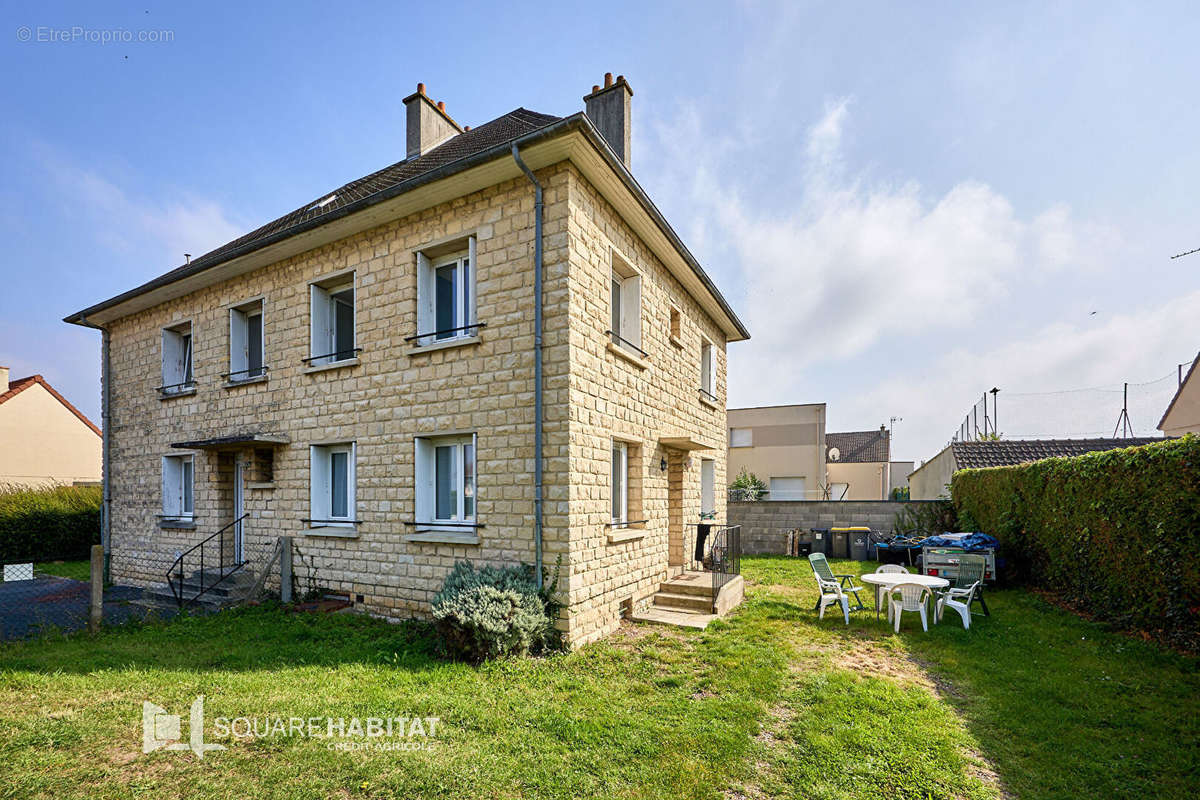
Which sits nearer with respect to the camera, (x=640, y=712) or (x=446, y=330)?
(x=640, y=712)

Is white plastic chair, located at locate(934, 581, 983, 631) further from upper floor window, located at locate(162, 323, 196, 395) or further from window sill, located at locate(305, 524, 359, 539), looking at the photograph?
upper floor window, located at locate(162, 323, 196, 395)

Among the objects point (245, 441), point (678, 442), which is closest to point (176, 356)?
point (245, 441)

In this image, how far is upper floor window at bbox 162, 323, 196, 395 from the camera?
11.1 m

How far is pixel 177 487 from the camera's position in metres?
11.1

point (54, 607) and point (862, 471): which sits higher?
point (862, 471)

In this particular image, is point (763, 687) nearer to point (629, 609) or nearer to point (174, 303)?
point (629, 609)

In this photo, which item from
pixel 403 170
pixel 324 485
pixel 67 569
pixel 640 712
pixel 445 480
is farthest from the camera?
pixel 67 569

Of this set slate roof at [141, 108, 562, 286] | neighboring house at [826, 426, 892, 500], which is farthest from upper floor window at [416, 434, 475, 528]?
neighboring house at [826, 426, 892, 500]

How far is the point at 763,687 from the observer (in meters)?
5.30

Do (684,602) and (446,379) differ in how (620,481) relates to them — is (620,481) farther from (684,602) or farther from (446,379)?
(446,379)

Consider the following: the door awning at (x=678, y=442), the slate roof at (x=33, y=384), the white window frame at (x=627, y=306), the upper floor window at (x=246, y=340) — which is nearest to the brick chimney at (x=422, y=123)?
the upper floor window at (x=246, y=340)

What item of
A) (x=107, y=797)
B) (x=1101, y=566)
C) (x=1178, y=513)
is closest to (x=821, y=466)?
(x=1101, y=566)

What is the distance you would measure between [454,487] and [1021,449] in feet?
57.5

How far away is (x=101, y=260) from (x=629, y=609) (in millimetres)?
10995
